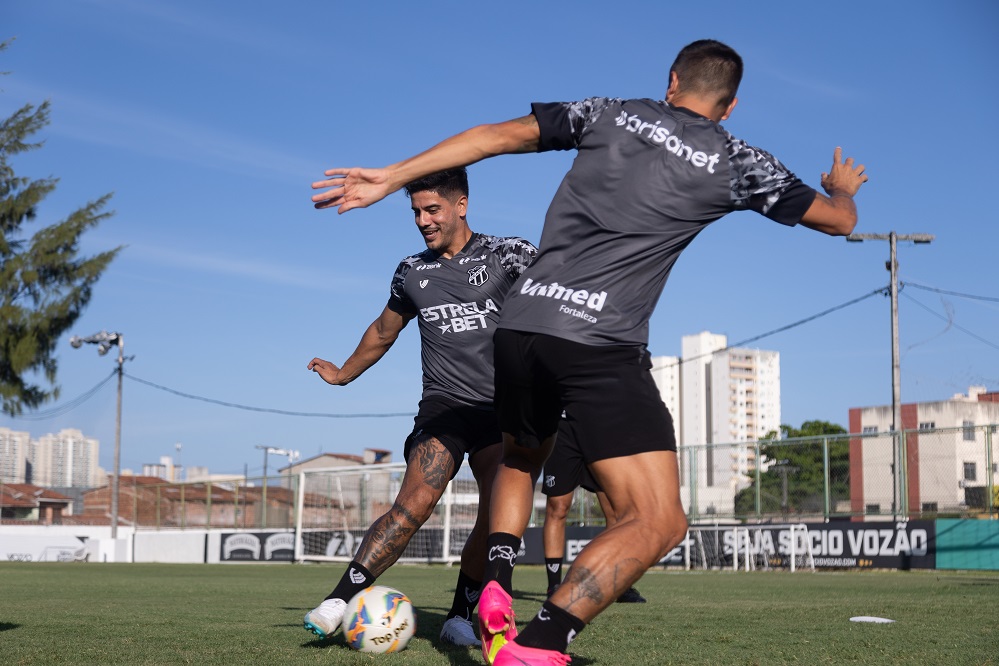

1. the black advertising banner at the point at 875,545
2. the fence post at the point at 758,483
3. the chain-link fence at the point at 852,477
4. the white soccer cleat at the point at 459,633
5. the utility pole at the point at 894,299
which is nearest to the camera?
the white soccer cleat at the point at 459,633

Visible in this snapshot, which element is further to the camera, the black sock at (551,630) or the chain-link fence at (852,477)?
the chain-link fence at (852,477)

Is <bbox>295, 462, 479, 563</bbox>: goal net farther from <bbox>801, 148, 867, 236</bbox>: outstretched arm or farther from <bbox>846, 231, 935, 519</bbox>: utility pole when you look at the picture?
<bbox>801, 148, 867, 236</bbox>: outstretched arm

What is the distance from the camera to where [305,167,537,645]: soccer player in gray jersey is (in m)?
5.26

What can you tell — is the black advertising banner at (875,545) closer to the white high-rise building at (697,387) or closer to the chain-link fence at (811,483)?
the chain-link fence at (811,483)

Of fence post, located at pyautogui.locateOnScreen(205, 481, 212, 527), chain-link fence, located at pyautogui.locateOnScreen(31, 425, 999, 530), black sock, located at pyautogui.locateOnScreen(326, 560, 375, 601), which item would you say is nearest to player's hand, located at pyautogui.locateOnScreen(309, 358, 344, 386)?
black sock, located at pyautogui.locateOnScreen(326, 560, 375, 601)

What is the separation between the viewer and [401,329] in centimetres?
579

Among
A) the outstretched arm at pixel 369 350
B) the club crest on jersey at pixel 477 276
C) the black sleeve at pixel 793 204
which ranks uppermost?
the club crest on jersey at pixel 477 276

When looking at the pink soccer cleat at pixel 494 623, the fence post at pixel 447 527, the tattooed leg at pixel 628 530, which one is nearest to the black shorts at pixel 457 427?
the pink soccer cleat at pixel 494 623

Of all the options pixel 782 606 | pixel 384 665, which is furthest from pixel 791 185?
pixel 782 606

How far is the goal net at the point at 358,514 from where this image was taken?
24.3 m

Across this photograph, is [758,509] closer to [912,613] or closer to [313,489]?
[313,489]

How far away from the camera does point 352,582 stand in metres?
4.95

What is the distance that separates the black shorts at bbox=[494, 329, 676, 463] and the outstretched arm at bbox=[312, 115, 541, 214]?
0.59 metres

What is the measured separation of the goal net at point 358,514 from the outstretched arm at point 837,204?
19.6m
